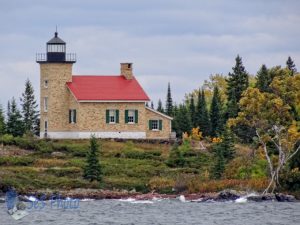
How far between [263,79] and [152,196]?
87.1 feet

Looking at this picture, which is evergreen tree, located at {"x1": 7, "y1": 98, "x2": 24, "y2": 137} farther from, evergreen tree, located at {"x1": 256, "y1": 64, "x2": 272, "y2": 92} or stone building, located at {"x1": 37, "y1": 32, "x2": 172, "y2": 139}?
evergreen tree, located at {"x1": 256, "y1": 64, "x2": 272, "y2": 92}

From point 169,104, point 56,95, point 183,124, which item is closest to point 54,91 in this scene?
point 56,95

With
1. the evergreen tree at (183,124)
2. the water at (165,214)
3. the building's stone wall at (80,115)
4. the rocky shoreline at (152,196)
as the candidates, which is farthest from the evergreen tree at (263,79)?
the water at (165,214)

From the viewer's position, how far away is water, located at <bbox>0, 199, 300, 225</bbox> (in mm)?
43375

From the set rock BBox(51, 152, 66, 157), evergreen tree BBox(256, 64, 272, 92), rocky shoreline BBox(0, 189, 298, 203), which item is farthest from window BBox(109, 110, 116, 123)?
rocky shoreline BBox(0, 189, 298, 203)

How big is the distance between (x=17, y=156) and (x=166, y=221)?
2425 cm

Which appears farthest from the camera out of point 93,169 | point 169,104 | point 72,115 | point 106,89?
point 169,104

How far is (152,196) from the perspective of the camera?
55.6 metres

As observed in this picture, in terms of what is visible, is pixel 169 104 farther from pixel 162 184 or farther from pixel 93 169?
pixel 162 184

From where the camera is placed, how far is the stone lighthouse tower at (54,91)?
7650 cm

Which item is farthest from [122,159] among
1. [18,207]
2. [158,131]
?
[18,207]

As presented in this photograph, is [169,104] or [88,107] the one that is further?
[169,104]

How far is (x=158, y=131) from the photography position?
77375 millimetres

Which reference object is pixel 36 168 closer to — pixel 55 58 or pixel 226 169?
pixel 226 169
